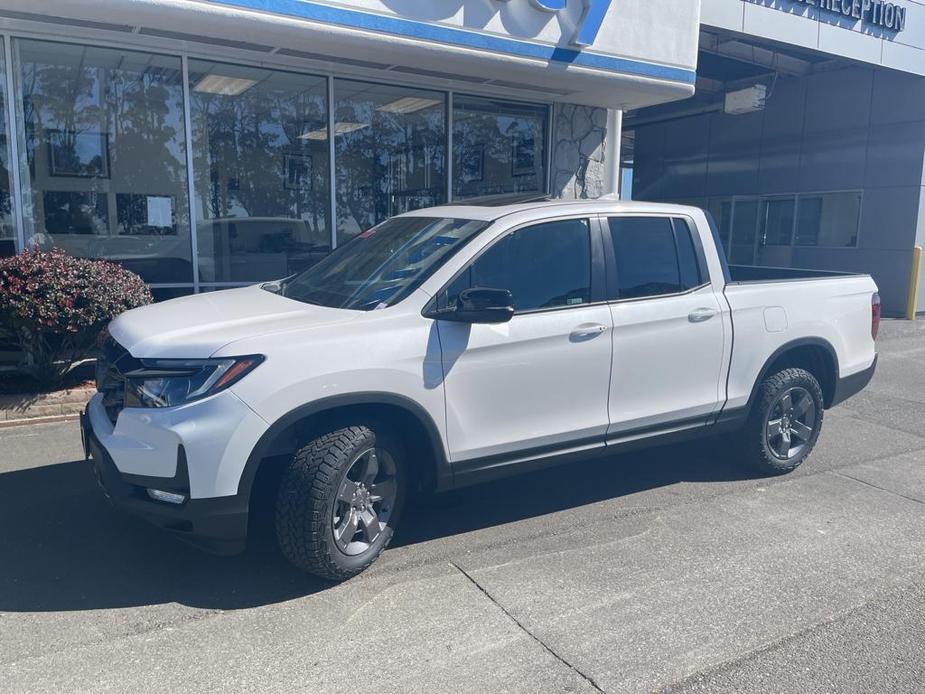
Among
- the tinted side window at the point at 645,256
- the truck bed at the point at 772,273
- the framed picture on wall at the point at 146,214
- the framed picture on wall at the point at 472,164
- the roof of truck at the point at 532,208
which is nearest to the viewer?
the roof of truck at the point at 532,208

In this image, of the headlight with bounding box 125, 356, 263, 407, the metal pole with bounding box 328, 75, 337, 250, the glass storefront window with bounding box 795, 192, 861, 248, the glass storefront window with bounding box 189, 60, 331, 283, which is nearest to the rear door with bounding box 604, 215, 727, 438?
the headlight with bounding box 125, 356, 263, 407

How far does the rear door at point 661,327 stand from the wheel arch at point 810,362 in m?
0.50

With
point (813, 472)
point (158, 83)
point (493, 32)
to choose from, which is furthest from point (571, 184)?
Result: point (813, 472)

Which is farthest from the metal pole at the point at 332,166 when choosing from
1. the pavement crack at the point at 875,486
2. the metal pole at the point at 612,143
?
the pavement crack at the point at 875,486

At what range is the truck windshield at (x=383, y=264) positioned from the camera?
13.4 ft

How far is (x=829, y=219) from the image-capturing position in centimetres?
1588

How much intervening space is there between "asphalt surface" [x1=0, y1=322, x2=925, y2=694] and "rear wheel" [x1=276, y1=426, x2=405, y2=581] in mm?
184

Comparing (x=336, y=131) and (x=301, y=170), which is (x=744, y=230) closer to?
(x=336, y=131)

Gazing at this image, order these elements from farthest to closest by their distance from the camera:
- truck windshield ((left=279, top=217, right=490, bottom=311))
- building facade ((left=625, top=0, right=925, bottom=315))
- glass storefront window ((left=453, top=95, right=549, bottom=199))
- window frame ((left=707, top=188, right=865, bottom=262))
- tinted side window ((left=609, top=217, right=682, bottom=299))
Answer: window frame ((left=707, top=188, right=865, bottom=262)), building facade ((left=625, top=0, right=925, bottom=315)), glass storefront window ((left=453, top=95, right=549, bottom=199)), tinted side window ((left=609, top=217, right=682, bottom=299)), truck windshield ((left=279, top=217, right=490, bottom=311))

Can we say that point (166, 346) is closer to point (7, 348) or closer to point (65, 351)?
point (65, 351)

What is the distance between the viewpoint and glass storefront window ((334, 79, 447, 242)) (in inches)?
378

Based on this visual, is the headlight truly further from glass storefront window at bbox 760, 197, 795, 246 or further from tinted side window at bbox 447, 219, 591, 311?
glass storefront window at bbox 760, 197, 795, 246

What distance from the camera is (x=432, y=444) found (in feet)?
12.8

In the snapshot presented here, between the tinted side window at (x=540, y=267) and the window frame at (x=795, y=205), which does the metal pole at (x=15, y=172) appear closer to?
the tinted side window at (x=540, y=267)
